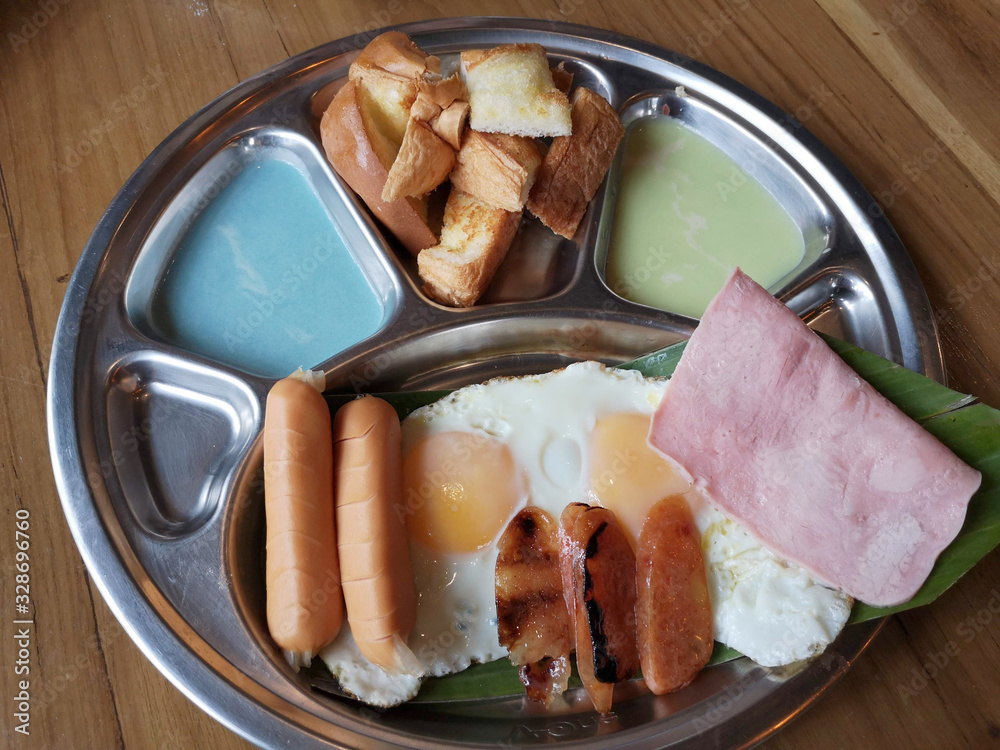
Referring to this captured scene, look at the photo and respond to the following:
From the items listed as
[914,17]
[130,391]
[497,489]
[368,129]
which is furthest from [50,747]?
[914,17]

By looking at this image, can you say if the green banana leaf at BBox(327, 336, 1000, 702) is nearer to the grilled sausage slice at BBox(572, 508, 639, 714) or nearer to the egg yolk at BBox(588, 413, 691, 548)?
the grilled sausage slice at BBox(572, 508, 639, 714)

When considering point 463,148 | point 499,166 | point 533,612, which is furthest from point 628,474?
point 463,148

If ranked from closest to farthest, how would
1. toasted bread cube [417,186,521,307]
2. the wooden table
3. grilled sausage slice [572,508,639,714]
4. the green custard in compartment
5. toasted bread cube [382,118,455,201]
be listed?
grilled sausage slice [572,508,639,714], the wooden table, toasted bread cube [382,118,455,201], toasted bread cube [417,186,521,307], the green custard in compartment

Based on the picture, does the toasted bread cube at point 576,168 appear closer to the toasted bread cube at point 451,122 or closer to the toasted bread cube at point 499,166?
the toasted bread cube at point 499,166

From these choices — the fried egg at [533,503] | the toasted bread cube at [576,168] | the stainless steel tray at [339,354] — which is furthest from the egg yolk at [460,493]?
the toasted bread cube at [576,168]

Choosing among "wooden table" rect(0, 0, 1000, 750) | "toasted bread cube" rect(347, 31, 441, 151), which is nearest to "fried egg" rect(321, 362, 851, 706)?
"wooden table" rect(0, 0, 1000, 750)

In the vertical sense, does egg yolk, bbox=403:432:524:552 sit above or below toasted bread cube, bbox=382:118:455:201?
below
